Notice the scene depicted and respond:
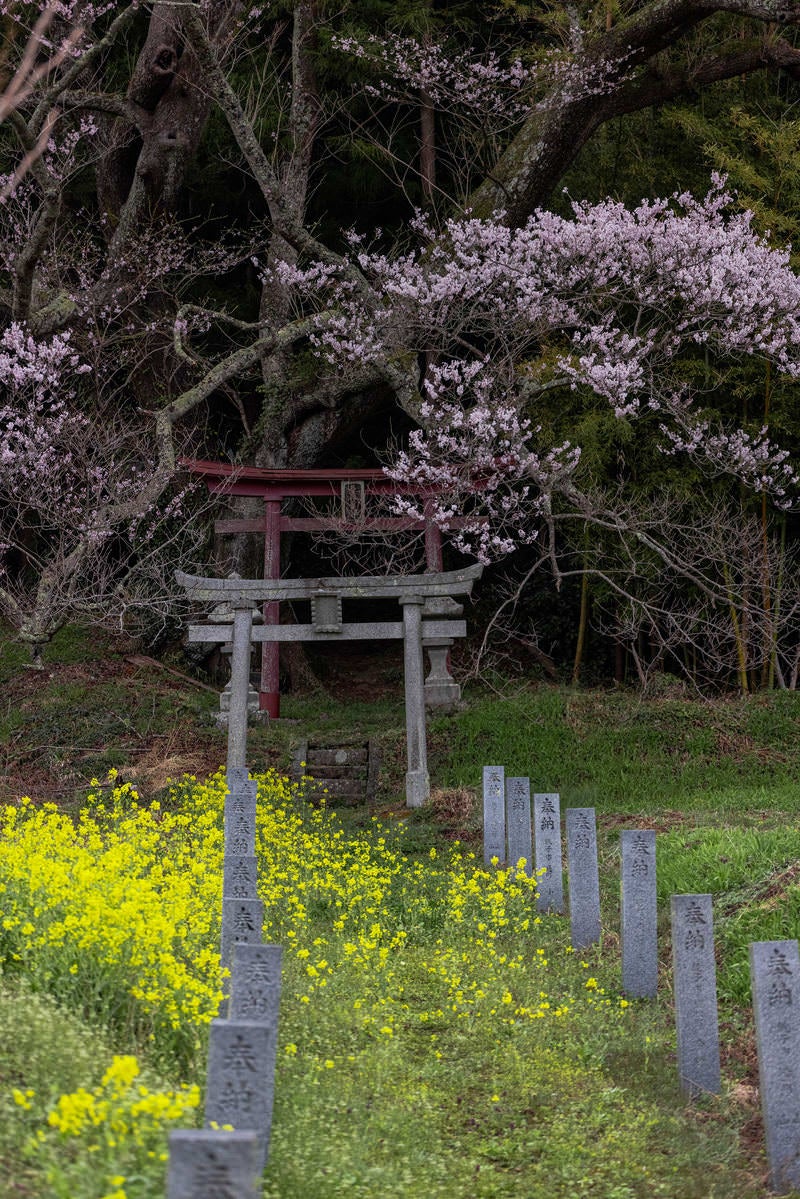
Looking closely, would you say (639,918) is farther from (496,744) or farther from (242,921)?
(496,744)

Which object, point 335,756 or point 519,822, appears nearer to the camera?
point 519,822

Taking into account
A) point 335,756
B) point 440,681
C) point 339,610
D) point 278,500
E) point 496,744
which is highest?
point 278,500

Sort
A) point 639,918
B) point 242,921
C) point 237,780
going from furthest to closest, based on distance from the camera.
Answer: point 237,780 → point 639,918 → point 242,921

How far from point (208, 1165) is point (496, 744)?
11673 millimetres

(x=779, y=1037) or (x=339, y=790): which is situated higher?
(x=339, y=790)

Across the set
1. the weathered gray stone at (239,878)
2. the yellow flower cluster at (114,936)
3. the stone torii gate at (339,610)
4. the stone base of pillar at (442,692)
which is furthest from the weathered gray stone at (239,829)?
the stone base of pillar at (442,692)

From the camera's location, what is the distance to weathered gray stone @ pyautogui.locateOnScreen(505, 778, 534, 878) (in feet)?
29.6

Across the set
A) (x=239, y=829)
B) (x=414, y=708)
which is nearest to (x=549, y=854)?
(x=239, y=829)

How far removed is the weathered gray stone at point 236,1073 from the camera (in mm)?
3408

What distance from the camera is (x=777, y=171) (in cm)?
1597

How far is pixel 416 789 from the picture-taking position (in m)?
12.3

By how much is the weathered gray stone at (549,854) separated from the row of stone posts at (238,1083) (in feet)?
11.0

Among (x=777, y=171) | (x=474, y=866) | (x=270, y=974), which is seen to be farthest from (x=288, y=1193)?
(x=777, y=171)

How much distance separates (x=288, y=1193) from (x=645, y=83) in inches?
594
